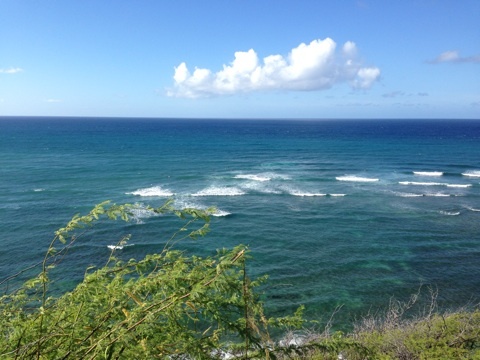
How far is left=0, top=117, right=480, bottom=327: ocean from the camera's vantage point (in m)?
22.9

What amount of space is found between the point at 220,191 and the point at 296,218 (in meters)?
12.4

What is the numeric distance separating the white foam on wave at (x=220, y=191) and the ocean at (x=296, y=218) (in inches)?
5.1

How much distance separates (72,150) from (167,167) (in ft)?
103

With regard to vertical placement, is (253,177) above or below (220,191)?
above

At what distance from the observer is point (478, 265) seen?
25266 millimetres

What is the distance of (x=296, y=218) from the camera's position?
34.5 m

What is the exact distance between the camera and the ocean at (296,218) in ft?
75.2

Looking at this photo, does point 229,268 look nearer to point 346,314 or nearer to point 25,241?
point 346,314

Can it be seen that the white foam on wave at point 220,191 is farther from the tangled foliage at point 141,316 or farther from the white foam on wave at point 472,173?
the tangled foliage at point 141,316

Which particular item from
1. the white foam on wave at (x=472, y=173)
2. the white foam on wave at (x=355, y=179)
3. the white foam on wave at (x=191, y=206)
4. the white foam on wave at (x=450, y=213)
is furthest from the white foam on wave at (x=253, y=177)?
the white foam on wave at (x=472, y=173)

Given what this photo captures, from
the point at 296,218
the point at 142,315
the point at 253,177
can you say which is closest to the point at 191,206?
the point at 296,218

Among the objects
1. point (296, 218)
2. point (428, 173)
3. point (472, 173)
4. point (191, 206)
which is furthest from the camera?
point (428, 173)

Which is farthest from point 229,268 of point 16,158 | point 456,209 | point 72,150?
point 72,150

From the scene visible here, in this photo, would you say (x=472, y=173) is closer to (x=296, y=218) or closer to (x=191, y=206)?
(x=296, y=218)
